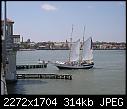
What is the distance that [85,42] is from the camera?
95.7ft

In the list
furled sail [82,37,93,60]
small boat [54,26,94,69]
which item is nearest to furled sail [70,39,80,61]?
small boat [54,26,94,69]

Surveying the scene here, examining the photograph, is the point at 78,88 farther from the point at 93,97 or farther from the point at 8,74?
the point at 93,97

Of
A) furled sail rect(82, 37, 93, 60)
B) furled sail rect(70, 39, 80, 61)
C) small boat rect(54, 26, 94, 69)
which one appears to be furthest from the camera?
furled sail rect(82, 37, 93, 60)

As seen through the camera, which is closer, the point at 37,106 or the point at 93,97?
the point at 37,106

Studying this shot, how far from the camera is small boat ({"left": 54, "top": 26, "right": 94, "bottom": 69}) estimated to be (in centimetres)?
2755

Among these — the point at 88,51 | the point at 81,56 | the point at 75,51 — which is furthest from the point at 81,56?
the point at 75,51

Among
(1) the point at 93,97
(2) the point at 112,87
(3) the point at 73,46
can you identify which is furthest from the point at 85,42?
(1) the point at 93,97

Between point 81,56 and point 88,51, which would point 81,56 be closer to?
point 81,56

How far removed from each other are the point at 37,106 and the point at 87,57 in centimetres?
2622

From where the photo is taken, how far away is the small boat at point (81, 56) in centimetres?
2755

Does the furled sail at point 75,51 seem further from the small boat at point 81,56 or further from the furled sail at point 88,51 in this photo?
the furled sail at point 88,51

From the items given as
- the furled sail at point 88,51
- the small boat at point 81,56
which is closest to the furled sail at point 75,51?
the small boat at point 81,56

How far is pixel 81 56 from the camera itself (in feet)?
95.3

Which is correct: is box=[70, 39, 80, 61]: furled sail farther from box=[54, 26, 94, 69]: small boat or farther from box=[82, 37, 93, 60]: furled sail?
box=[82, 37, 93, 60]: furled sail
